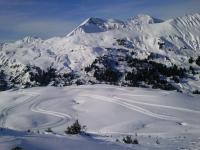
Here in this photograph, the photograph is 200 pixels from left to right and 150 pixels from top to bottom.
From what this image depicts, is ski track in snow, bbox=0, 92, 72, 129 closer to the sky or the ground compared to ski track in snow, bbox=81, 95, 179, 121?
closer to the ground

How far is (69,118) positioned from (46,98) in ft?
69.1

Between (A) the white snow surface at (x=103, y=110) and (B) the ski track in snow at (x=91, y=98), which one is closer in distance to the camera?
(A) the white snow surface at (x=103, y=110)

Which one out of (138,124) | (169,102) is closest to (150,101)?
(169,102)

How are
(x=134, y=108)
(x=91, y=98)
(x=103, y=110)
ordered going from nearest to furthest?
1. (x=134, y=108)
2. (x=103, y=110)
3. (x=91, y=98)

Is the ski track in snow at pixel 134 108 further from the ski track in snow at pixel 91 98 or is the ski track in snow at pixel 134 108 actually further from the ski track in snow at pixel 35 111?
the ski track in snow at pixel 35 111

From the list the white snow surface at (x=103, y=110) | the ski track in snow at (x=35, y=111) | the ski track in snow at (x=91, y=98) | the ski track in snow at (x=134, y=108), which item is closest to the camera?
the white snow surface at (x=103, y=110)

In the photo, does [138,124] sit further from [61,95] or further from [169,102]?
[61,95]

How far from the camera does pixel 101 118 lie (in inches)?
1783

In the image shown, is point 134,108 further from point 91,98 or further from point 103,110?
point 91,98

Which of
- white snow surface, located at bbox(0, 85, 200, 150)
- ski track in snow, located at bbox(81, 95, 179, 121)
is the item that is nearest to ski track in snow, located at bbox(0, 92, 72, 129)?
white snow surface, located at bbox(0, 85, 200, 150)

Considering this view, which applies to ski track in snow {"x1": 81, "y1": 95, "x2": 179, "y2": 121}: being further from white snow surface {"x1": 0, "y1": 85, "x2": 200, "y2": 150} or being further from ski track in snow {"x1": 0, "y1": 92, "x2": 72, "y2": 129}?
ski track in snow {"x1": 0, "y1": 92, "x2": 72, "y2": 129}

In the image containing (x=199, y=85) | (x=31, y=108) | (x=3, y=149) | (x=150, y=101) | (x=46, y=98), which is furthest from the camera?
(x=199, y=85)

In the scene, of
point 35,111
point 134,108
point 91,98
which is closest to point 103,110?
point 134,108

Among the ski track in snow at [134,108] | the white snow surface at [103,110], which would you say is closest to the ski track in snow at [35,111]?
the white snow surface at [103,110]
